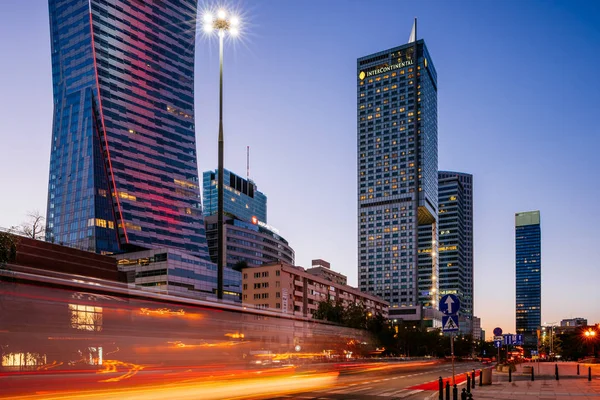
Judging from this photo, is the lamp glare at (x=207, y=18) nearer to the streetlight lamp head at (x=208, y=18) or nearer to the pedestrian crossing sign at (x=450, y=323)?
the streetlight lamp head at (x=208, y=18)

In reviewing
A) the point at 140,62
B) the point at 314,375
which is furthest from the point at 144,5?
the point at 314,375

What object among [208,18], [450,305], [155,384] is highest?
[208,18]

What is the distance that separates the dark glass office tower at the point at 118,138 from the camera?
162 m

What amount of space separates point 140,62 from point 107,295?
7418 inches

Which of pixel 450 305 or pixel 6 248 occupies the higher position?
pixel 6 248

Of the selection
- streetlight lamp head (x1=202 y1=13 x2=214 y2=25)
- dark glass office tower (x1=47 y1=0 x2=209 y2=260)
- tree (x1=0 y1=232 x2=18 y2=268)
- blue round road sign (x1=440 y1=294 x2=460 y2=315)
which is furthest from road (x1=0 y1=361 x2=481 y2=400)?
dark glass office tower (x1=47 y1=0 x2=209 y2=260)

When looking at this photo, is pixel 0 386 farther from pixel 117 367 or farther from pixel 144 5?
pixel 144 5

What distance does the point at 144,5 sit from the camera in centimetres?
19500

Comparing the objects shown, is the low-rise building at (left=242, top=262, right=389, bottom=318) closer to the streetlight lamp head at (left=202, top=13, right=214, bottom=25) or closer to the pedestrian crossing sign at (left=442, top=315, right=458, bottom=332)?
the streetlight lamp head at (left=202, top=13, right=214, bottom=25)

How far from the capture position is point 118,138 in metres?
169

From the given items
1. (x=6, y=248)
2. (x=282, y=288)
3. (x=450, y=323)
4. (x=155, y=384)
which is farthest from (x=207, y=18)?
(x=282, y=288)

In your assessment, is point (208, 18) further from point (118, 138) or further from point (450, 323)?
point (118, 138)

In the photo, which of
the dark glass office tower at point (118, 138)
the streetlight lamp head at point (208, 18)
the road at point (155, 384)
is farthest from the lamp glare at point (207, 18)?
the dark glass office tower at point (118, 138)

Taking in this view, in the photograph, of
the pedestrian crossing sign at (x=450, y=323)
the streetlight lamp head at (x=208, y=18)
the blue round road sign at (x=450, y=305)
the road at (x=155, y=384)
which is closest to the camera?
the road at (x=155, y=384)
